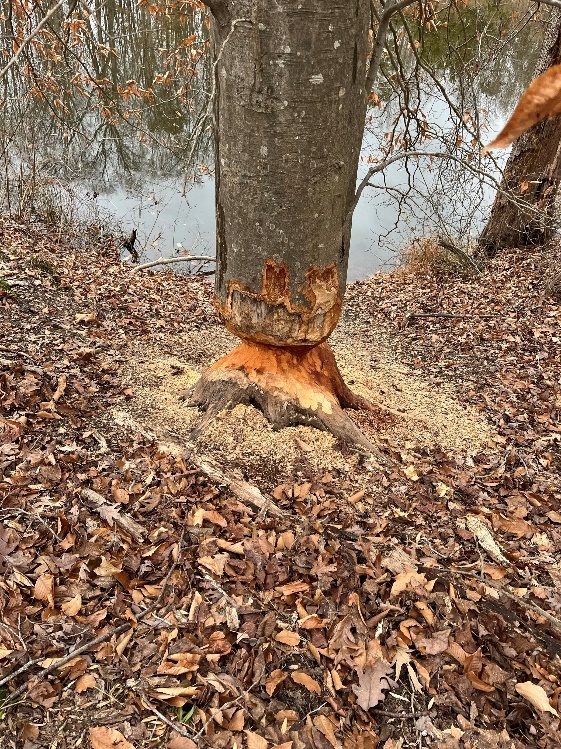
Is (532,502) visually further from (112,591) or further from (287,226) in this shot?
(112,591)

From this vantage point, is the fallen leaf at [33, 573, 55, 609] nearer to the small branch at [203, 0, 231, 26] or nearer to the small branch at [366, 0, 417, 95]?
the small branch at [203, 0, 231, 26]

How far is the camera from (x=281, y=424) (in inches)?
111

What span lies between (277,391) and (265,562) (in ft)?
3.36

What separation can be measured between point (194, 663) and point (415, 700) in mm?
711

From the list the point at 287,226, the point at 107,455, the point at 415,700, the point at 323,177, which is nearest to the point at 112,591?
the point at 107,455

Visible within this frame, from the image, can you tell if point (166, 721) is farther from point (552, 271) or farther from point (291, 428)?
point (552, 271)

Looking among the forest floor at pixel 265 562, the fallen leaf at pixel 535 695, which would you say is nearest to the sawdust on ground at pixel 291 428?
the forest floor at pixel 265 562

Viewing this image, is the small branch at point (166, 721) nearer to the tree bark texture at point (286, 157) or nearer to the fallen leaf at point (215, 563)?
the fallen leaf at point (215, 563)

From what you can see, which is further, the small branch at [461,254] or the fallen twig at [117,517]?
the small branch at [461,254]

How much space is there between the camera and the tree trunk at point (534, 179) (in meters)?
5.68

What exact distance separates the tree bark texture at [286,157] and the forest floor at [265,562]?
65 centimetres

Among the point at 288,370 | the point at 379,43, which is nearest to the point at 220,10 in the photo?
the point at 379,43

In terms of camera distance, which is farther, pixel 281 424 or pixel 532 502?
pixel 281 424

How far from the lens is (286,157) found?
2.27 metres
